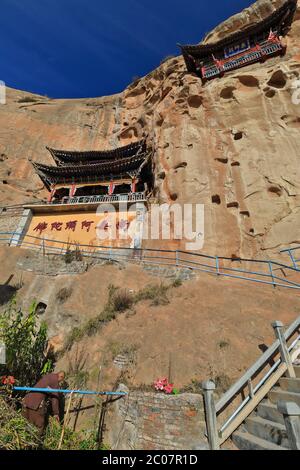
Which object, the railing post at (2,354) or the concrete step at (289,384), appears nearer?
the concrete step at (289,384)

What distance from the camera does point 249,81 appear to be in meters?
17.8

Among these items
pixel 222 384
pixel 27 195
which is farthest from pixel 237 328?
pixel 27 195

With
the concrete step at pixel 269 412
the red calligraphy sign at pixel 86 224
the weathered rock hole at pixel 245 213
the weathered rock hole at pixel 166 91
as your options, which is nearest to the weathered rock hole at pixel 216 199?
the weathered rock hole at pixel 245 213

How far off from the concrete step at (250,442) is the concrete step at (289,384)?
989mm

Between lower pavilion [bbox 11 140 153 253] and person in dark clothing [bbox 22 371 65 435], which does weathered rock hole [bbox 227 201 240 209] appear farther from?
person in dark clothing [bbox 22 371 65 435]

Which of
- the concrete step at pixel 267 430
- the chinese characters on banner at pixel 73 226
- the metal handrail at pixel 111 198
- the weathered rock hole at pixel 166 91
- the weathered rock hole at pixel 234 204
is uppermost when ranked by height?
the weathered rock hole at pixel 166 91

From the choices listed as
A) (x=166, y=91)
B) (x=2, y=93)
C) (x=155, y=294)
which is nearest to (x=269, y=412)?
(x=155, y=294)

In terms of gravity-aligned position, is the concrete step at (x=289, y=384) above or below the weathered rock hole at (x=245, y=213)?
below

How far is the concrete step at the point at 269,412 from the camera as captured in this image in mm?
3764

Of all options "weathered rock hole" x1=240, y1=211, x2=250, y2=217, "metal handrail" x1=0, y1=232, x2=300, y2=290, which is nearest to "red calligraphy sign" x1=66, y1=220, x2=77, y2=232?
"metal handrail" x1=0, y1=232, x2=300, y2=290

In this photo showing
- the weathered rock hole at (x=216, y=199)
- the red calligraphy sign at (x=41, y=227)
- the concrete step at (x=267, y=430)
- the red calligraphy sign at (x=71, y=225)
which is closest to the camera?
the concrete step at (x=267, y=430)

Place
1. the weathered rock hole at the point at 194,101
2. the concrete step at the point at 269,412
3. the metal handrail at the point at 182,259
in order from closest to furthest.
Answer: the concrete step at the point at 269,412 → the metal handrail at the point at 182,259 → the weathered rock hole at the point at 194,101

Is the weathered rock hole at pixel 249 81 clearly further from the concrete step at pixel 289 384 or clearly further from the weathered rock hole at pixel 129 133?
the concrete step at pixel 289 384
